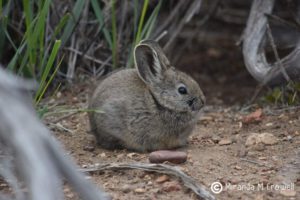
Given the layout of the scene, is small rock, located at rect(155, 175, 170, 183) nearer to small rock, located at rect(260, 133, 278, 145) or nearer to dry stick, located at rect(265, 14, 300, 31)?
small rock, located at rect(260, 133, 278, 145)

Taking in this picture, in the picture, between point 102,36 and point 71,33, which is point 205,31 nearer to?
point 102,36

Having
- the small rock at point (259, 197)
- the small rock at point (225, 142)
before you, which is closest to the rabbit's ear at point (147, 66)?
the small rock at point (225, 142)

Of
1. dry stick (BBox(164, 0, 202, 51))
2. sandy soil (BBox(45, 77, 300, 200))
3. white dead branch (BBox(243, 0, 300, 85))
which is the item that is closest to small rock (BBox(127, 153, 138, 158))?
sandy soil (BBox(45, 77, 300, 200))

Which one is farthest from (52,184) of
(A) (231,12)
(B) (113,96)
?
(A) (231,12)

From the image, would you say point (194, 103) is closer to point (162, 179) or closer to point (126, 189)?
point (162, 179)

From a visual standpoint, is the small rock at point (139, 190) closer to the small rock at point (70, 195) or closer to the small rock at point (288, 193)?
the small rock at point (70, 195)
